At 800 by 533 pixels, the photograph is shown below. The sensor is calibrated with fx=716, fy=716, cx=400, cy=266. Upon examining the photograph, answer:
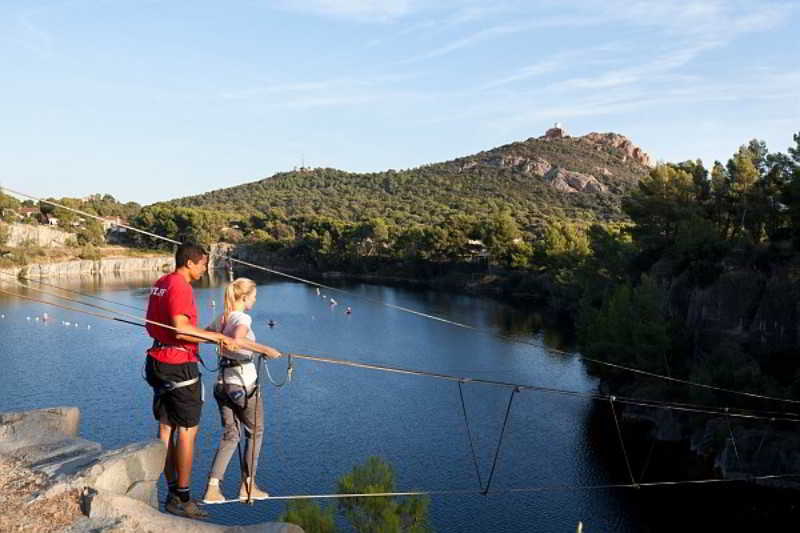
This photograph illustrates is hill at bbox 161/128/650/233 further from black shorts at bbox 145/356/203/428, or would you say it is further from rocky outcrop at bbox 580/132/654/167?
black shorts at bbox 145/356/203/428

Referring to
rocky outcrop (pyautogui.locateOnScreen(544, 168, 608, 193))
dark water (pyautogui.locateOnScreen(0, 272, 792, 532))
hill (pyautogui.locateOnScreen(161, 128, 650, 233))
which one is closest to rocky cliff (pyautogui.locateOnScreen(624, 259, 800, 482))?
dark water (pyautogui.locateOnScreen(0, 272, 792, 532))

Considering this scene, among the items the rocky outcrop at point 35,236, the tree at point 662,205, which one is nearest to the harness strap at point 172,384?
the tree at point 662,205

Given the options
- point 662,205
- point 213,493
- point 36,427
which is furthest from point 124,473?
point 662,205

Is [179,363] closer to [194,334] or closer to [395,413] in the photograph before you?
[194,334]

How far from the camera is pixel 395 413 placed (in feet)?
97.6

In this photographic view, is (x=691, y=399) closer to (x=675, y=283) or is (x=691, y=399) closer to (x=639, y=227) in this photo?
(x=675, y=283)

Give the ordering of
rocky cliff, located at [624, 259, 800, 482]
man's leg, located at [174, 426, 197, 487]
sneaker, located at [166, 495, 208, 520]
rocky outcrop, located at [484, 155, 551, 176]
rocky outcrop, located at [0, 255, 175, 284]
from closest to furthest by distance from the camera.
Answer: sneaker, located at [166, 495, 208, 520], man's leg, located at [174, 426, 197, 487], rocky cliff, located at [624, 259, 800, 482], rocky outcrop, located at [0, 255, 175, 284], rocky outcrop, located at [484, 155, 551, 176]

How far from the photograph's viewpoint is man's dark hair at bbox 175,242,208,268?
576 centimetres

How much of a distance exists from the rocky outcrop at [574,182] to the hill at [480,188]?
7.0 inches

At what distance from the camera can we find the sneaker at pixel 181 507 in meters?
5.64

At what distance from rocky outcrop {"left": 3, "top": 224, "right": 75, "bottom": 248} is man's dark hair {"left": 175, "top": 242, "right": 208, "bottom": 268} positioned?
77.8 meters

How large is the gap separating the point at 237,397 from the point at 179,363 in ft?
1.78

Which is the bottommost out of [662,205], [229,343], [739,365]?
[739,365]

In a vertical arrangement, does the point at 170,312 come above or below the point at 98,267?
above
